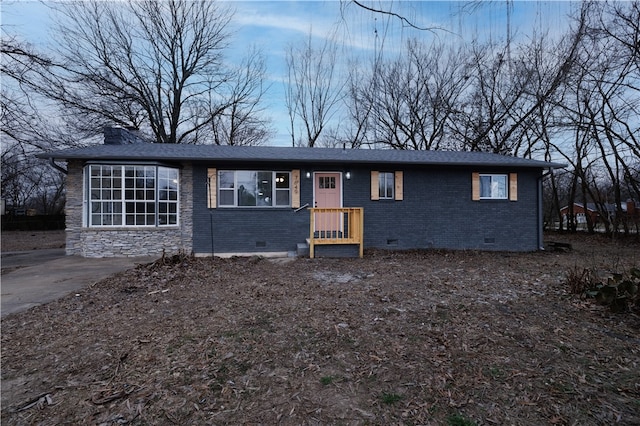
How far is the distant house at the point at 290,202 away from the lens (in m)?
8.43

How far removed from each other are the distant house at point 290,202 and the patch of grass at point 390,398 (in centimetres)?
612

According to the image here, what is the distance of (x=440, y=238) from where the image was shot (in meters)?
9.70

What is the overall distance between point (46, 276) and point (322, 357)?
6.64 meters

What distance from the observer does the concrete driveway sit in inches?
183

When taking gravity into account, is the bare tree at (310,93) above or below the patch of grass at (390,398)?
above

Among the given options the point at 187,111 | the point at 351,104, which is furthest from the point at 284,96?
the point at 187,111

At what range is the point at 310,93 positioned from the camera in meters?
19.3

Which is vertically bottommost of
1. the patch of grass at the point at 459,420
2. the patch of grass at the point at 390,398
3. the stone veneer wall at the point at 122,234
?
the patch of grass at the point at 459,420

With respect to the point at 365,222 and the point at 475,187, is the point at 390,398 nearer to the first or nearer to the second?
the point at 365,222

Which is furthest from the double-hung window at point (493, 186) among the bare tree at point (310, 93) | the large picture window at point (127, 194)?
the bare tree at point (310, 93)

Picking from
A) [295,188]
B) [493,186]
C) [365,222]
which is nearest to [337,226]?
[365,222]

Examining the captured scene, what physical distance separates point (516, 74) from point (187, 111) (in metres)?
19.0

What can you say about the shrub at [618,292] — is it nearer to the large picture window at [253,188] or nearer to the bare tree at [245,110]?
the large picture window at [253,188]

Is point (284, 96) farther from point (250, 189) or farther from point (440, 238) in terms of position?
point (440, 238)
